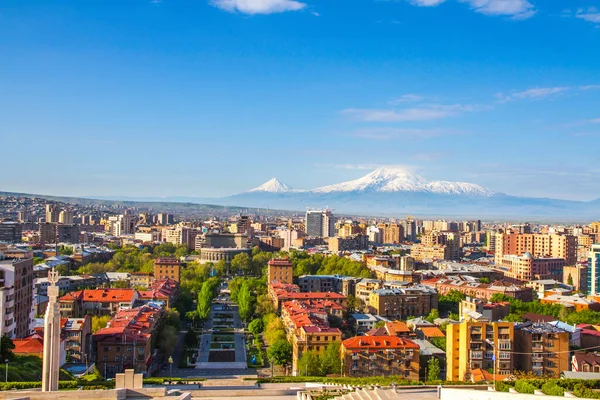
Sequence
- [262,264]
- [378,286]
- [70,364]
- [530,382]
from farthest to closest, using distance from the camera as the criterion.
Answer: [262,264] < [378,286] < [70,364] < [530,382]

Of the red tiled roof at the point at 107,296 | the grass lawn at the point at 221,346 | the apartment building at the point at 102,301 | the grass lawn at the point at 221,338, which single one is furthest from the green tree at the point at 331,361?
the red tiled roof at the point at 107,296

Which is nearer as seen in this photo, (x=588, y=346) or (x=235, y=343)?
(x=588, y=346)

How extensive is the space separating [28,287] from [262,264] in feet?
136

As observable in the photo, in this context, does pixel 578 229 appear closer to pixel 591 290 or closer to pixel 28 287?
pixel 591 290

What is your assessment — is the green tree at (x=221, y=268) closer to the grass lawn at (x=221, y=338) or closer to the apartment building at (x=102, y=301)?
the apartment building at (x=102, y=301)

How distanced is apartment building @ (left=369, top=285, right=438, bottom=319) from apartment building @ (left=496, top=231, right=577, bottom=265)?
33700mm

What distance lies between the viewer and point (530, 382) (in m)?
16.8

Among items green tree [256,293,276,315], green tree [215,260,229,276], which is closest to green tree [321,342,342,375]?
green tree [256,293,276,315]

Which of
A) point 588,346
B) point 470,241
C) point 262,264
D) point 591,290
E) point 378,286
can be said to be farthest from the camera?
point 470,241

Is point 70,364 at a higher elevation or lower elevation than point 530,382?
lower

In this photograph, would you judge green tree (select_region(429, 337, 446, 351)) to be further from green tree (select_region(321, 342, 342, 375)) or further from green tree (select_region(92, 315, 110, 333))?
green tree (select_region(92, 315, 110, 333))

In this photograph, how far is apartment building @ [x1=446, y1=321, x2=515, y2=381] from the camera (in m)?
25.1

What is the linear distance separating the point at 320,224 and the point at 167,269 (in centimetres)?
7945

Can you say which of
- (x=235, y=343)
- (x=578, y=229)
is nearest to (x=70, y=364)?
(x=235, y=343)
